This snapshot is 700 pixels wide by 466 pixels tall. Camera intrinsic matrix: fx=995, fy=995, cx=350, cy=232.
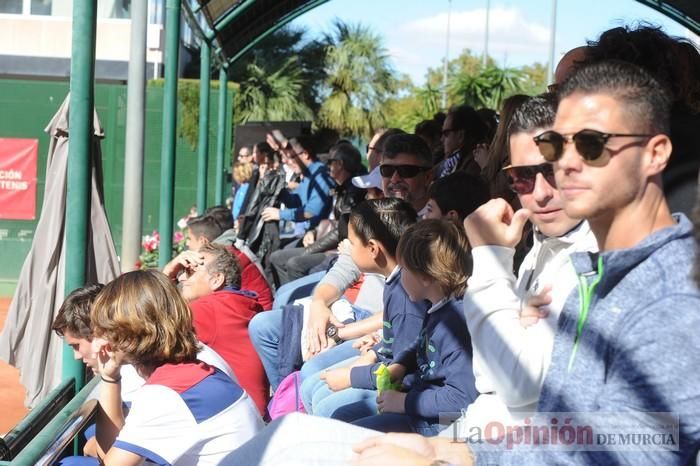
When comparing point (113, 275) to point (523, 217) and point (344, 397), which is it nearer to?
point (344, 397)

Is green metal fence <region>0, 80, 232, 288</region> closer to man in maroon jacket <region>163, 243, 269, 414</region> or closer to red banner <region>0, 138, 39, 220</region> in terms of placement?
red banner <region>0, 138, 39, 220</region>

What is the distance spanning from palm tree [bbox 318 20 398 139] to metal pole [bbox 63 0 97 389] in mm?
31219

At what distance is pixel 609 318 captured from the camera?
2027mm

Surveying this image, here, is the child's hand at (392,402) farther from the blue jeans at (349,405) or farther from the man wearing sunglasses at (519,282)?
the man wearing sunglasses at (519,282)

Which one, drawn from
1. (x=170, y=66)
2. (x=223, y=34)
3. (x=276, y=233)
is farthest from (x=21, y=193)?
(x=170, y=66)

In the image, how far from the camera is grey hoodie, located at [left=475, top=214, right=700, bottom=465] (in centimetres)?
190

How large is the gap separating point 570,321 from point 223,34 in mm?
10529

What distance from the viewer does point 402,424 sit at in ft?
12.2

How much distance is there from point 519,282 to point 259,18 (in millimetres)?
10196

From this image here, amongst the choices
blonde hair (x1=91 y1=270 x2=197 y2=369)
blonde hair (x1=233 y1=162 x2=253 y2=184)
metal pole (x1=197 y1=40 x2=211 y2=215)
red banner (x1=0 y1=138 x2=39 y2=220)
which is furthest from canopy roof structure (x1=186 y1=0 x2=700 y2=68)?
blonde hair (x1=91 y1=270 x2=197 y2=369)

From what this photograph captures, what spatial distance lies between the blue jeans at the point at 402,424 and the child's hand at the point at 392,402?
0.02 meters

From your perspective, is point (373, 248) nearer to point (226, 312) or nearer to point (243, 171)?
point (226, 312)

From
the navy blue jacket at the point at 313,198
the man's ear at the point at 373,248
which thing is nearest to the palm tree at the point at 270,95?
the navy blue jacket at the point at 313,198

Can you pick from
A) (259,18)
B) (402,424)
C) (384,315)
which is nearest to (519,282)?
(402,424)
